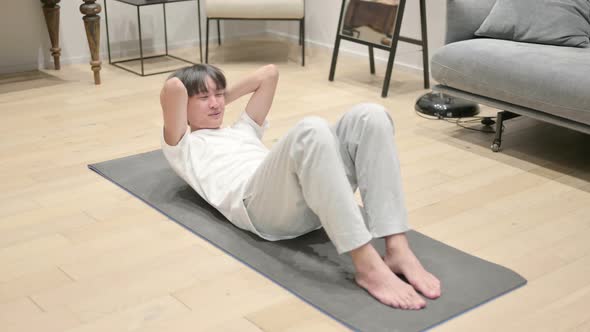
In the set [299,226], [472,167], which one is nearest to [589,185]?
[472,167]

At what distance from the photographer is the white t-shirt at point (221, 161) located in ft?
7.38

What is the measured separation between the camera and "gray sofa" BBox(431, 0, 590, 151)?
2.77 meters

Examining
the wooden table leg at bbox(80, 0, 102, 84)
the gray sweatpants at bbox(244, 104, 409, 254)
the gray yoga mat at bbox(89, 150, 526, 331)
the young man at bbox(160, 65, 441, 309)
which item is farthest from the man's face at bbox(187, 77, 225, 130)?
the wooden table leg at bbox(80, 0, 102, 84)

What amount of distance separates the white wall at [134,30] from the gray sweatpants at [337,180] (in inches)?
91.4

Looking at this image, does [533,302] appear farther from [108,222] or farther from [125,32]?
[125,32]

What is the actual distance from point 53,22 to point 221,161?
91.0 inches

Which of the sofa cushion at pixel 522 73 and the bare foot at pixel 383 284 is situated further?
the sofa cushion at pixel 522 73

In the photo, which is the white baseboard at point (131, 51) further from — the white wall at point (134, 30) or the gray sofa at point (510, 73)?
the gray sofa at point (510, 73)

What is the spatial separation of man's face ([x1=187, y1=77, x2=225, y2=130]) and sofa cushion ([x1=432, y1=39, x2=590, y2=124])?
1.15 metres

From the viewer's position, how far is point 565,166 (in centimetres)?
Result: 292

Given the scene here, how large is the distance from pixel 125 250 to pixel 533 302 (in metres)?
1.14

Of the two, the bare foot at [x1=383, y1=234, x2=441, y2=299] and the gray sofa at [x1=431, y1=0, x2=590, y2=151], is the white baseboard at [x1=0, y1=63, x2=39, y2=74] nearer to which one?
the gray sofa at [x1=431, y1=0, x2=590, y2=151]

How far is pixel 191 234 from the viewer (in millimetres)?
2299

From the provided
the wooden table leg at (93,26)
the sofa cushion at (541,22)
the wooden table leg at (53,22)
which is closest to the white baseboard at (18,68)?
the wooden table leg at (53,22)
